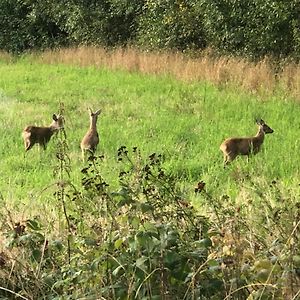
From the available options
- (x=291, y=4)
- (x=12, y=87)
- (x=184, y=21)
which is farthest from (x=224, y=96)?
(x=184, y=21)

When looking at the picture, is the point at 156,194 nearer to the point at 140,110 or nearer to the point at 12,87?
the point at 140,110

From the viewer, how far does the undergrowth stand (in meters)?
3.31

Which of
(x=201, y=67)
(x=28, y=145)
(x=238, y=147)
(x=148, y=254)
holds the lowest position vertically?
(x=201, y=67)

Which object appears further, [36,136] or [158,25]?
[158,25]

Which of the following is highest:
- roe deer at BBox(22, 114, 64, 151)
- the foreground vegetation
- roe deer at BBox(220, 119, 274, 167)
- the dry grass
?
the foreground vegetation

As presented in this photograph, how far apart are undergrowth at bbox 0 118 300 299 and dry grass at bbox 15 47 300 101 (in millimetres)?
7515

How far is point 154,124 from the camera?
32.4ft

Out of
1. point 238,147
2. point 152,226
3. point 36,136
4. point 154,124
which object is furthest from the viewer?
point 154,124

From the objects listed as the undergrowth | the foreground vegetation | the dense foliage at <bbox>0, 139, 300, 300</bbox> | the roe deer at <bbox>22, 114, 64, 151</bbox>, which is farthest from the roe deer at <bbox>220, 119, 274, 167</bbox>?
the dense foliage at <bbox>0, 139, 300, 300</bbox>

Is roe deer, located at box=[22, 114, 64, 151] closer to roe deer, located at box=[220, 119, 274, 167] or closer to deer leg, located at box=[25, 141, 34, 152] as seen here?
deer leg, located at box=[25, 141, 34, 152]

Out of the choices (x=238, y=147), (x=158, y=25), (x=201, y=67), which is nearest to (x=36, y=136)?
(x=238, y=147)

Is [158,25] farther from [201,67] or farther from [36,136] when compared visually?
[36,136]

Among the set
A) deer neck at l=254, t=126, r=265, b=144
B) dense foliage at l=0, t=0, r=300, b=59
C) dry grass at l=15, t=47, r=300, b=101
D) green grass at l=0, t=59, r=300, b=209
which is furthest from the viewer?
dense foliage at l=0, t=0, r=300, b=59

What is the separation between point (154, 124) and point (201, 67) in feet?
16.7
